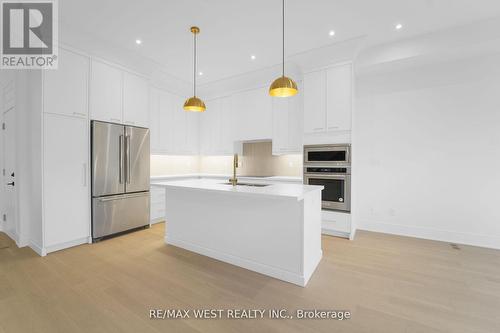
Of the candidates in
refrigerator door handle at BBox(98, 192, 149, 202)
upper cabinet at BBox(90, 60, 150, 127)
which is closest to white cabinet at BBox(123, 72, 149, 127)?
upper cabinet at BBox(90, 60, 150, 127)

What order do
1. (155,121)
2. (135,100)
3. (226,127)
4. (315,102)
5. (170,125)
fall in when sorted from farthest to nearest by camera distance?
(226,127)
(170,125)
(155,121)
(135,100)
(315,102)

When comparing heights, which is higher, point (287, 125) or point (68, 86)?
point (68, 86)

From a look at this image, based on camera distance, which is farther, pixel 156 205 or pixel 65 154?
pixel 156 205

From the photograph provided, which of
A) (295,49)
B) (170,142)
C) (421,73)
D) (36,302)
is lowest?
(36,302)

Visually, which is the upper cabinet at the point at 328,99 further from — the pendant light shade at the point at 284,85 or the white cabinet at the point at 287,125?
the pendant light shade at the point at 284,85

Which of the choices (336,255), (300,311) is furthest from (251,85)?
(300,311)

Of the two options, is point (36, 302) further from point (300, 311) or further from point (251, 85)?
point (251, 85)

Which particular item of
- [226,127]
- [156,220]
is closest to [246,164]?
[226,127]

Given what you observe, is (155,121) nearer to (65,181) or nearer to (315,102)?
(65,181)

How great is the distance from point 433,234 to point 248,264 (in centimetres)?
324

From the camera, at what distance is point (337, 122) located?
12.0 feet

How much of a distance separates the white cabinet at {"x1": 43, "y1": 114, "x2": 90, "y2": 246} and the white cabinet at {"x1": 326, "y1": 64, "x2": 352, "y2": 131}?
12.9ft

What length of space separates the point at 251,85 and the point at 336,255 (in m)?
3.78

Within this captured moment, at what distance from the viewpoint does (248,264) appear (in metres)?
2.50
